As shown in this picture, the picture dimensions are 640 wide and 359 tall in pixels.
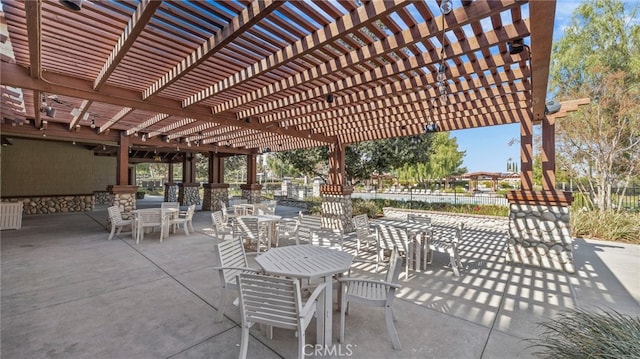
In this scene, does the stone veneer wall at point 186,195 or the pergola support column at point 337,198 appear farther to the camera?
the stone veneer wall at point 186,195

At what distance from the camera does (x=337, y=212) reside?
8484mm

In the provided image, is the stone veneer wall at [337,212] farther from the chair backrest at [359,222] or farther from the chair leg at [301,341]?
the chair leg at [301,341]

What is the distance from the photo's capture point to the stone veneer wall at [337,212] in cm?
839

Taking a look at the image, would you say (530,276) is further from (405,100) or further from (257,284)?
(257,284)

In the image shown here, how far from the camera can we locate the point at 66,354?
2.29 metres

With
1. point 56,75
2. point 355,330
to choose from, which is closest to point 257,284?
point 355,330

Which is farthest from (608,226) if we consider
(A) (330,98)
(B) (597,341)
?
(A) (330,98)

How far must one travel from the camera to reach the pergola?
240cm

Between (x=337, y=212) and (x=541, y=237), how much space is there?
16.5ft

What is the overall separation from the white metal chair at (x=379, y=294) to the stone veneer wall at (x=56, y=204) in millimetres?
14276

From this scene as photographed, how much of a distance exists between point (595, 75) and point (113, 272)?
14.1 m

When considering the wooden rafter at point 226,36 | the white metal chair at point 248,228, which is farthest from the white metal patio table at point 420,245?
the wooden rafter at point 226,36

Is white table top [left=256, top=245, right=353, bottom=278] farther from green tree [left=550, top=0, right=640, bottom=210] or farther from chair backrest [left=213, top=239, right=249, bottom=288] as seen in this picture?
green tree [left=550, top=0, right=640, bottom=210]

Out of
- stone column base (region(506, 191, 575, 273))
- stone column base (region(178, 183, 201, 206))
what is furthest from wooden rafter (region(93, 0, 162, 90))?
stone column base (region(178, 183, 201, 206))
